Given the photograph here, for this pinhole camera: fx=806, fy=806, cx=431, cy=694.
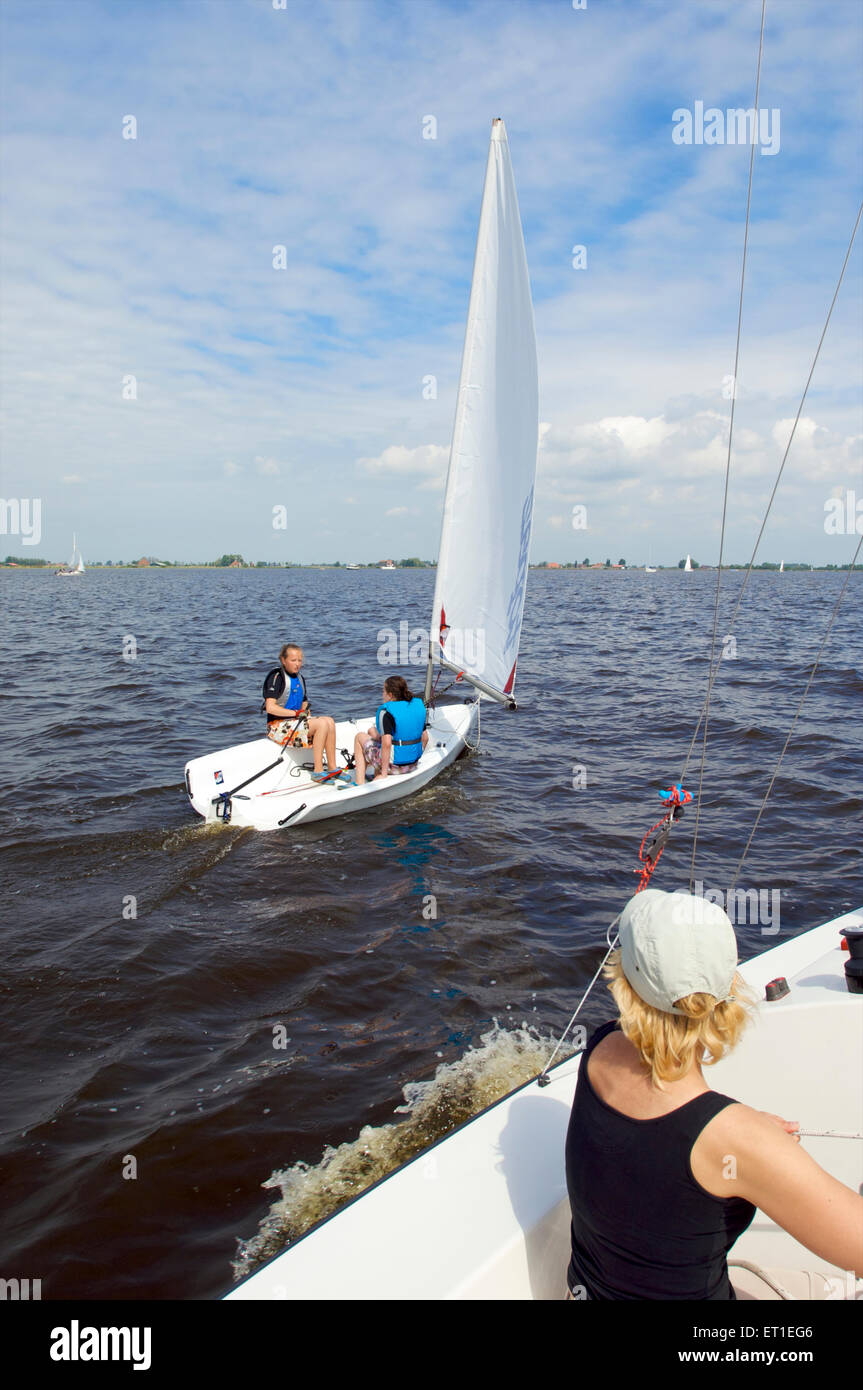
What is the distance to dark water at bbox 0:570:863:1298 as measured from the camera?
389 centimetres

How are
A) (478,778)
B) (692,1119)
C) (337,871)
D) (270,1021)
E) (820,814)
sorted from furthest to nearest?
(478,778) < (820,814) < (337,871) < (270,1021) < (692,1119)

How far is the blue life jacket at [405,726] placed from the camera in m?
8.91

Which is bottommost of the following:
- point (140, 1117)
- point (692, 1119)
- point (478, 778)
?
point (140, 1117)

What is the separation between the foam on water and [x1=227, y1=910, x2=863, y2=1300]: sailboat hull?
0.59 metres

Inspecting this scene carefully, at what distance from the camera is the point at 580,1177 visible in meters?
1.97

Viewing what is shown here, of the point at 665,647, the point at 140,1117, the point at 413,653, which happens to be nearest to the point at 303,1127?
the point at 140,1117

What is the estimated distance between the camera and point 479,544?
1002cm

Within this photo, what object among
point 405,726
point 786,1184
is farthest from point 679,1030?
point 405,726

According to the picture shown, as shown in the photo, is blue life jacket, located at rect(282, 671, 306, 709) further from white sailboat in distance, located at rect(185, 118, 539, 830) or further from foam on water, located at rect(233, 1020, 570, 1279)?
foam on water, located at rect(233, 1020, 570, 1279)

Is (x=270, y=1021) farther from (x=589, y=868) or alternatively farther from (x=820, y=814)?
(x=820, y=814)

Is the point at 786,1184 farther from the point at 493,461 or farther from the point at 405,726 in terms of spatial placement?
the point at 493,461

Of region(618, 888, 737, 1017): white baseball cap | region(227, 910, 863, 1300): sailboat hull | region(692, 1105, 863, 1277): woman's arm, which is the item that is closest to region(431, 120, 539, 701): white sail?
region(227, 910, 863, 1300): sailboat hull
